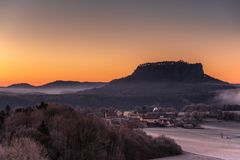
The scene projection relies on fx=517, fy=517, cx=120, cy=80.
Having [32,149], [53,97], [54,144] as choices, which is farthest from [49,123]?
[53,97]

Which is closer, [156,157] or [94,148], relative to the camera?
[94,148]

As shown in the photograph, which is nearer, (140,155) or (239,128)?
(140,155)

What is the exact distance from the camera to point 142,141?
6281 cm

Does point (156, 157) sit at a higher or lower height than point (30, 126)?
lower

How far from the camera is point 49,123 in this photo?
51031 mm

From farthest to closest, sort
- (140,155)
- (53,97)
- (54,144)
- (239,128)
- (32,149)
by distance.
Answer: (53,97) → (239,128) → (140,155) → (54,144) → (32,149)

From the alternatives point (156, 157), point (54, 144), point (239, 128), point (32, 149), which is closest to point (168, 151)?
point (156, 157)

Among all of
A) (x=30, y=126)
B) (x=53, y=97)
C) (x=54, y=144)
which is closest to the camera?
(x=54, y=144)

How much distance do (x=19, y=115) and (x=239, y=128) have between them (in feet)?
252

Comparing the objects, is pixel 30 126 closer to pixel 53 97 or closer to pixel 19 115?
pixel 19 115

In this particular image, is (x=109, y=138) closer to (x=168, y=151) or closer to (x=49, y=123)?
(x=49, y=123)

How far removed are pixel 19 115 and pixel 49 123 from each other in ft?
14.6

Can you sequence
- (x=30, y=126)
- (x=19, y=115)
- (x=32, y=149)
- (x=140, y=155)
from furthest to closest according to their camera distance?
(x=140, y=155) → (x=19, y=115) → (x=30, y=126) → (x=32, y=149)

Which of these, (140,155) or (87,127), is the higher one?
(87,127)
